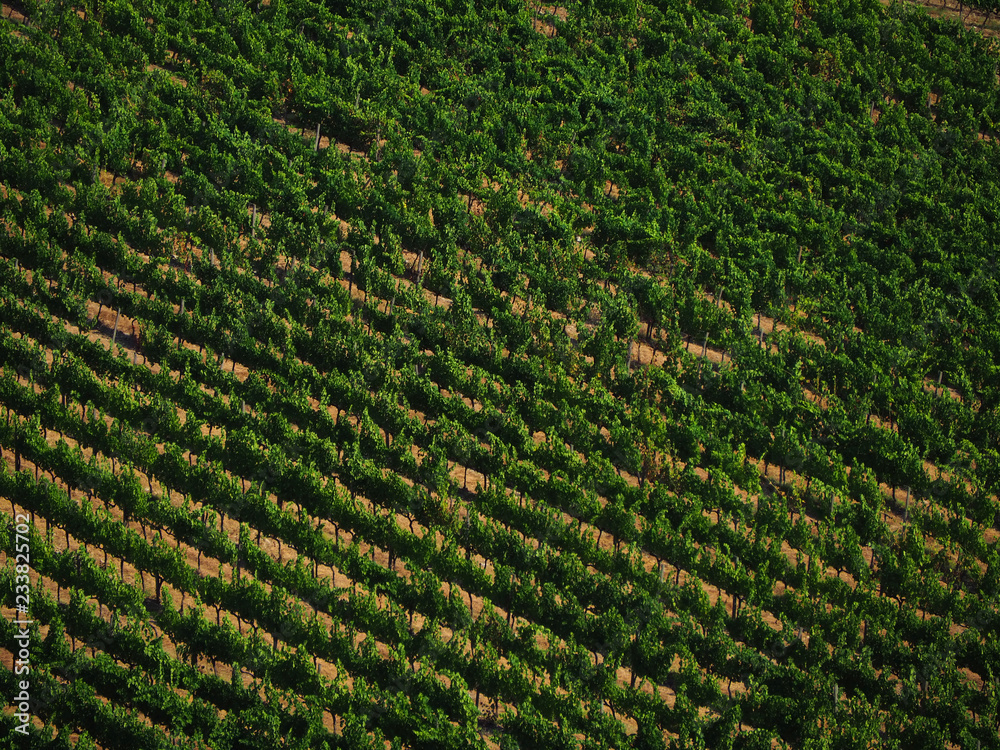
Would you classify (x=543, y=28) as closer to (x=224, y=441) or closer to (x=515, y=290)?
(x=515, y=290)

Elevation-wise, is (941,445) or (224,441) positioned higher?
(941,445)

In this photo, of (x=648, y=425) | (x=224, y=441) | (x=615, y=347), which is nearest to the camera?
(x=224, y=441)

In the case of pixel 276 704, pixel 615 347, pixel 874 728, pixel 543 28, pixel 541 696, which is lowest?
pixel 276 704

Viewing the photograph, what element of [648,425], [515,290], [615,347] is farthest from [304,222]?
[648,425]

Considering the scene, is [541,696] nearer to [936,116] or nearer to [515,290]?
[515,290]

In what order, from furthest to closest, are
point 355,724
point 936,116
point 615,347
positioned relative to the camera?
point 936,116, point 615,347, point 355,724

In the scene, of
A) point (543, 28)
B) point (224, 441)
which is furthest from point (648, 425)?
point (543, 28)

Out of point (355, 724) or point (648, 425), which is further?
point (648, 425)
